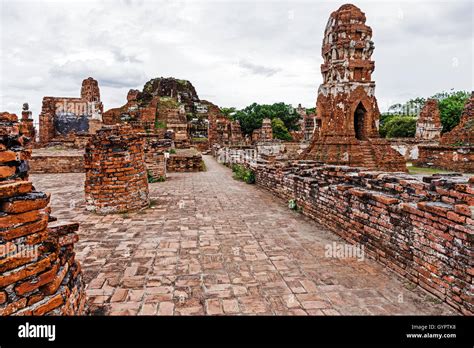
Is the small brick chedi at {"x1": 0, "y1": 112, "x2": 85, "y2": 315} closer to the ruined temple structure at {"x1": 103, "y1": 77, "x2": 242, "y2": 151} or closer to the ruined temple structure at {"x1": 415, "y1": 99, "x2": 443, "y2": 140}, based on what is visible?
the ruined temple structure at {"x1": 103, "y1": 77, "x2": 242, "y2": 151}

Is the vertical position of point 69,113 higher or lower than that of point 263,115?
lower

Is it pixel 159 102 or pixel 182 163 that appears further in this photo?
pixel 159 102

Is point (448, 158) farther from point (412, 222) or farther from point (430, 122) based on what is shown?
point (430, 122)

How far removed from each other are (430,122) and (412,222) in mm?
23702

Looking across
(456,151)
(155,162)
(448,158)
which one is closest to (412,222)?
(155,162)

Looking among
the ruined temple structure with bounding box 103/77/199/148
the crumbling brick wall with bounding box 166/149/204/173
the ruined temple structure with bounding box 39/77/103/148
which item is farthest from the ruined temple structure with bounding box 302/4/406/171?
the ruined temple structure with bounding box 39/77/103/148

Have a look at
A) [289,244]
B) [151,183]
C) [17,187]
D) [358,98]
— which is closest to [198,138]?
[151,183]

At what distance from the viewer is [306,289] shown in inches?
130

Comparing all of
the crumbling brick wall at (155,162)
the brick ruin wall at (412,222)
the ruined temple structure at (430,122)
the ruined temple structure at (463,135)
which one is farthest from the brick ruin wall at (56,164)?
the ruined temple structure at (430,122)

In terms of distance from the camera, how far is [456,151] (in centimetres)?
1267

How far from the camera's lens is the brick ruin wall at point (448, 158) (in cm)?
1233

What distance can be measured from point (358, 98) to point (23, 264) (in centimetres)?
964

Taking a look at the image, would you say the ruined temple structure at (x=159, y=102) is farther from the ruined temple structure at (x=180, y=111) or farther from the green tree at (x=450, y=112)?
the green tree at (x=450, y=112)

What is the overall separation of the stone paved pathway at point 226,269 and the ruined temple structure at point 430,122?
69.8ft
